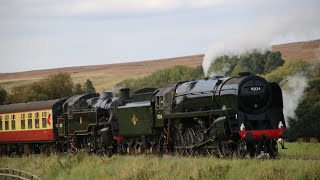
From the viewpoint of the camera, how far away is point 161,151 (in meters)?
26.5

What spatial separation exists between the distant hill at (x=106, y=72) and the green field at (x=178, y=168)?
68611 millimetres

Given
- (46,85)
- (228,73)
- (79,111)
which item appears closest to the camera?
(79,111)

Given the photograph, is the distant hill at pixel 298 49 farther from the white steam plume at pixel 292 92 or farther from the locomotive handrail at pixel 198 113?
the locomotive handrail at pixel 198 113

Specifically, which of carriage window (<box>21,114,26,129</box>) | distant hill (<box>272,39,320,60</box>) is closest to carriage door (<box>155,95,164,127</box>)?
carriage window (<box>21,114,26,129</box>)

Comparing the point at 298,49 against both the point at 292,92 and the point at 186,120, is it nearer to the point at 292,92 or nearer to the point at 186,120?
the point at 292,92

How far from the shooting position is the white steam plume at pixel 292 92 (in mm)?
35822

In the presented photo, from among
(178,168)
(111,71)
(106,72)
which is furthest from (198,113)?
(111,71)

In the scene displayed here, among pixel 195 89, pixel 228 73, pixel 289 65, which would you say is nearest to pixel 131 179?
pixel 195 89

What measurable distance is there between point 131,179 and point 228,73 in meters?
43.1

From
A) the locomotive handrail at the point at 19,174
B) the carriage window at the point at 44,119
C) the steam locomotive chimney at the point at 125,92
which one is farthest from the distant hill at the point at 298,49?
the locomotive handrail at the point at 19,174

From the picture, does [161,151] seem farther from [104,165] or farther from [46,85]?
[46,85]

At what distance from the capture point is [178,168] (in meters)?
18.5

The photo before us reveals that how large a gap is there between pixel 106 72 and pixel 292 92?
77.8 meters

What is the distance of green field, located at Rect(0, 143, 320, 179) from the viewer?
603 inches
